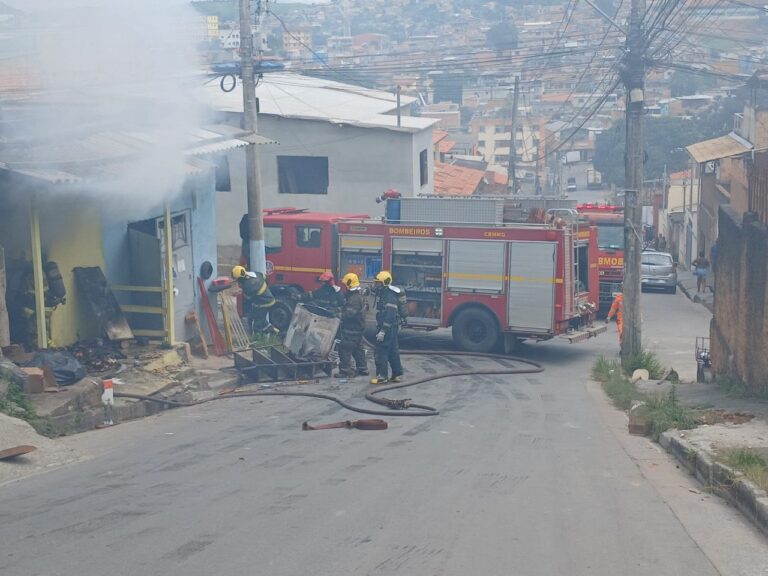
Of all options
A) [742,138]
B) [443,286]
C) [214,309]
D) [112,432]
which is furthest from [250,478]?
[742,138]

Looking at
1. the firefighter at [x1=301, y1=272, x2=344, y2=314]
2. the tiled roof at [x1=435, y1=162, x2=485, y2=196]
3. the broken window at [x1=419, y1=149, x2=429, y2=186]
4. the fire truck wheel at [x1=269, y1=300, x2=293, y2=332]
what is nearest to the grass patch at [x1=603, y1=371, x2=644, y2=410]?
the firefighter at [x1=301, y1=272, x2=344, y2=314]

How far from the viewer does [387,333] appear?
45.3 feet

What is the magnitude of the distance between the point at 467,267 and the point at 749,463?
33.3ft

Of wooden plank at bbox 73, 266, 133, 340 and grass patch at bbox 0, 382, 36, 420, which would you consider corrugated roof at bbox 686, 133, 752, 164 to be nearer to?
wooden plank at bbox 73, 266, 133, 340

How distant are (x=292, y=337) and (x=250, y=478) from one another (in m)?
7.41

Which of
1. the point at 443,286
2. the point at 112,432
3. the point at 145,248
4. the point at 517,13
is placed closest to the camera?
the point at 112,432

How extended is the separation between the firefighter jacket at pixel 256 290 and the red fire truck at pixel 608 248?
9605 mm

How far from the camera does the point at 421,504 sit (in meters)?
6.85

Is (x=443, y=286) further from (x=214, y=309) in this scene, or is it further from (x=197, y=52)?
(x=197, y=52)

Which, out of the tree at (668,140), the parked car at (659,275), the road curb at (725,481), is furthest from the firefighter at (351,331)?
the tree at (668,140)

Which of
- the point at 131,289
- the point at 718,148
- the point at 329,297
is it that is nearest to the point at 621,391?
the point at 329,297

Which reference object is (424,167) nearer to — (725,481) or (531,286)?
(531,286)

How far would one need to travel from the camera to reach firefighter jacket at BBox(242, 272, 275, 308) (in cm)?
1608

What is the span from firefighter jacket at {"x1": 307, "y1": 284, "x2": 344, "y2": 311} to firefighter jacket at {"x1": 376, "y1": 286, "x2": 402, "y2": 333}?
2.13m
